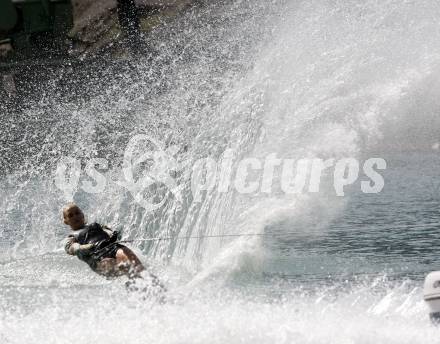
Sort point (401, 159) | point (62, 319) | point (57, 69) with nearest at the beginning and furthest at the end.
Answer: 1. point (62, 319)
2. point (401, 159)
3. point (57, 69)

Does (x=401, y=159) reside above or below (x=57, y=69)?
below

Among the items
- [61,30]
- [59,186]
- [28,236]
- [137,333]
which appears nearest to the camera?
[137,333]

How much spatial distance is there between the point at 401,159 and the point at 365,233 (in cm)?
813

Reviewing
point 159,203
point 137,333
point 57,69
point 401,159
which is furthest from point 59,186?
point 57,69

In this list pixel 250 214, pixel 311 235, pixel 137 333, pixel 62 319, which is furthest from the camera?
pixel 311 235

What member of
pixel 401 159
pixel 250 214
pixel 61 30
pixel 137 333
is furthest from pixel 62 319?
pixel 61 30

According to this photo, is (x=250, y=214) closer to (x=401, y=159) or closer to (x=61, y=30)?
(x=401, y=159)

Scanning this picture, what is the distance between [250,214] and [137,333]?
4.66m

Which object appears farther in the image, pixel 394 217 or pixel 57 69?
pixel 57 69

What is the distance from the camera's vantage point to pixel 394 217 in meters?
15.1

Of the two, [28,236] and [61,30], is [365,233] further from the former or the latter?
[61,30]

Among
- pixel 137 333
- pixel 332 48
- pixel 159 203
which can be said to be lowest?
pixel 137 333

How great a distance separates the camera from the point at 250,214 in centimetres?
1248

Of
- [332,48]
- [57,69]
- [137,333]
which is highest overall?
[57,69]
